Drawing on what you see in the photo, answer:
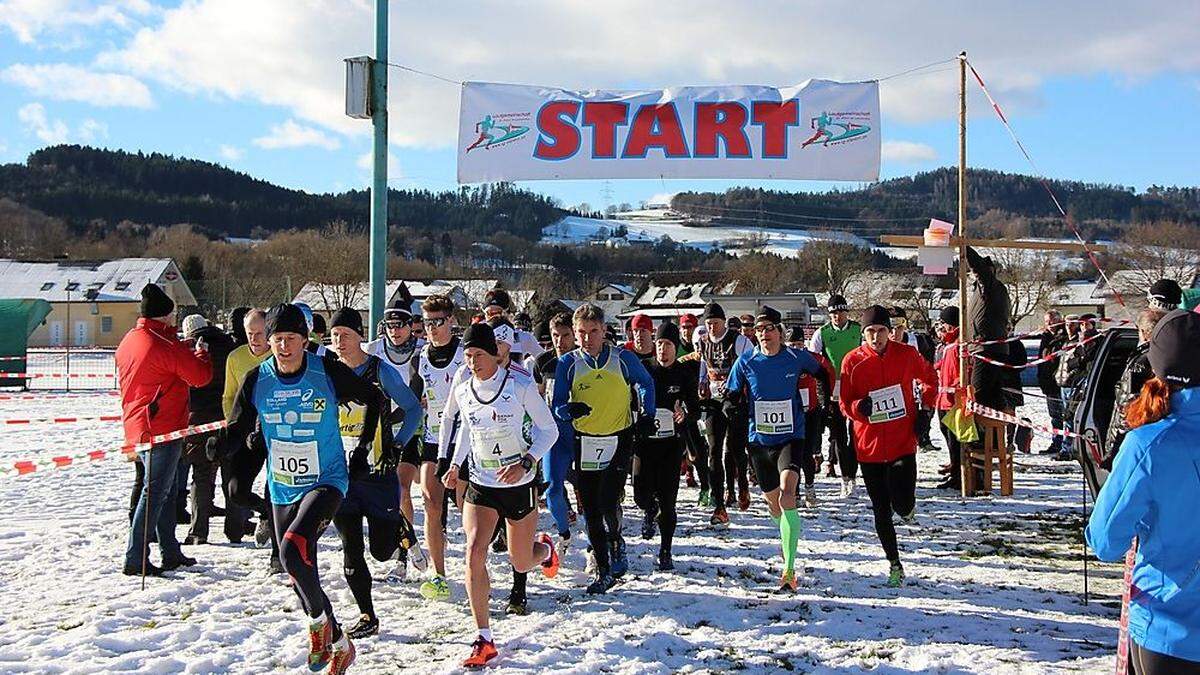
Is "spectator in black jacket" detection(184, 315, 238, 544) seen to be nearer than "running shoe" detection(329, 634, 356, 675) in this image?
No

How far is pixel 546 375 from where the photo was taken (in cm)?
794

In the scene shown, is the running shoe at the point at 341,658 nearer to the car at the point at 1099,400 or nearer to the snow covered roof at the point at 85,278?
the car at the point at 1099,400

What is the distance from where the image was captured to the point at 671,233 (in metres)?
164

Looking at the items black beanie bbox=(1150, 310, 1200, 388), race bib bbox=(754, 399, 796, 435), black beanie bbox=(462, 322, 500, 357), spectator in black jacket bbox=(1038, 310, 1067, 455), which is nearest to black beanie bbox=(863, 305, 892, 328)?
race bib bbox=(754, 399, 796, 435)

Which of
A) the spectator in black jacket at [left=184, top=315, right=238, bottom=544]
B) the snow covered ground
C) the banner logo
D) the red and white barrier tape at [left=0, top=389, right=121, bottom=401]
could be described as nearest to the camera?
the spectator in black jacket at [left=184, top=315, right=238, bottom=544]

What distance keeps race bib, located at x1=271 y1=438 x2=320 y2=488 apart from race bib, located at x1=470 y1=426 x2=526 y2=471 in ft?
3.19

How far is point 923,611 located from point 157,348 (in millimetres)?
5933

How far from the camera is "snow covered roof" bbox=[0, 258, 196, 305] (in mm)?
64938

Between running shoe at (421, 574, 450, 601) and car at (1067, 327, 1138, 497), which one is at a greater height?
car at (1067, 327, 1138, 497)

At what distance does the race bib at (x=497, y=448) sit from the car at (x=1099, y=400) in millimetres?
3671

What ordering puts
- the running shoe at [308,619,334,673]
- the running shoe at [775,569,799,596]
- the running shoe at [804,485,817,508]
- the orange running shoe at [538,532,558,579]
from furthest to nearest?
the running shoe at [804,485,817,508] → the running shoe at [775,569,799,596] → the orange running shoe at [538,532,558,579] → the running shoe at [308,619,334,673]

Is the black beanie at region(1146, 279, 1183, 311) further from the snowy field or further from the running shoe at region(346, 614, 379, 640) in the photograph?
the running shoe at region(346, 614, 379, 640)

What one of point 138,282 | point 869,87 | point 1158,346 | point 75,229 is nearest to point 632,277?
point 138,282

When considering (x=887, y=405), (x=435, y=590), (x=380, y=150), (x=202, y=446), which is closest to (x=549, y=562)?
(x=435, y=590)
